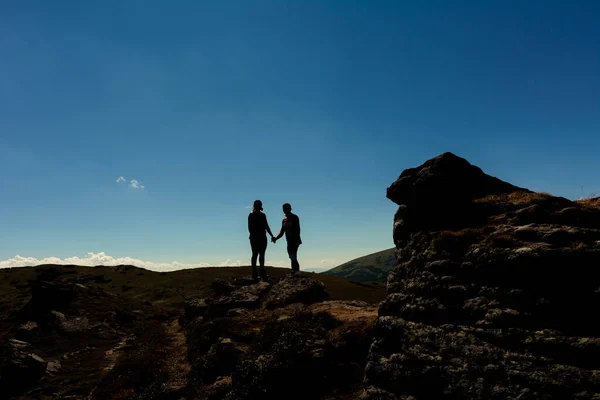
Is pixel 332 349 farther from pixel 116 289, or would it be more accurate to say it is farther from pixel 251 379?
pixel 116 289

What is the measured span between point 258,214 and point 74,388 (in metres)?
14.3

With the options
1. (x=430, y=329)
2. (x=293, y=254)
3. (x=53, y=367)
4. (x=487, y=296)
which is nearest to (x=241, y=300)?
(x=293, y=254)

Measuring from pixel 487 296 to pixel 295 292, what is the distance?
13.5 m

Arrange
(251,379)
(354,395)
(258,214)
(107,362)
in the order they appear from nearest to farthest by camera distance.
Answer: (354,395), (251,379), (107,362), (258,214)

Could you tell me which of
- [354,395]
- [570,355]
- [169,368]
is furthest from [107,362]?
[570,355]

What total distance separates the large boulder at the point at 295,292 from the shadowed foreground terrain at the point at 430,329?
10 centimetres

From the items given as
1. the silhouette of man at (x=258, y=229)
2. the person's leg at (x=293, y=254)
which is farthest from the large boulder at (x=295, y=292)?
the silhouette of man at (x=258, y=229)

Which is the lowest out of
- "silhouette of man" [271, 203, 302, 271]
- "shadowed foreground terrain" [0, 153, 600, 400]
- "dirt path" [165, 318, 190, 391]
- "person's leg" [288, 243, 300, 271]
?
"dirt path" [165, 318, 190, 391]

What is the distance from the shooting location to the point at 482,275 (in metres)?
9.45

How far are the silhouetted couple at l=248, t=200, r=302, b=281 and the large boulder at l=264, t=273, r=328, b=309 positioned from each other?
182cm

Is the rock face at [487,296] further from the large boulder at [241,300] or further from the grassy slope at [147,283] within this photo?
the grassy slope at [147,283]

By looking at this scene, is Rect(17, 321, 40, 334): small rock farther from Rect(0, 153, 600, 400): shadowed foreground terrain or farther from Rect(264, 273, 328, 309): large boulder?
Rect(264, 273, 328, 309): large boulder

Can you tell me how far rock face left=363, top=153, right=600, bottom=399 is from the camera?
25.1ft

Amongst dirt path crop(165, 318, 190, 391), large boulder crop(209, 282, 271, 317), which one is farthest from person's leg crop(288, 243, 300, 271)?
dirt path crop(165, 318, 190, 391)
